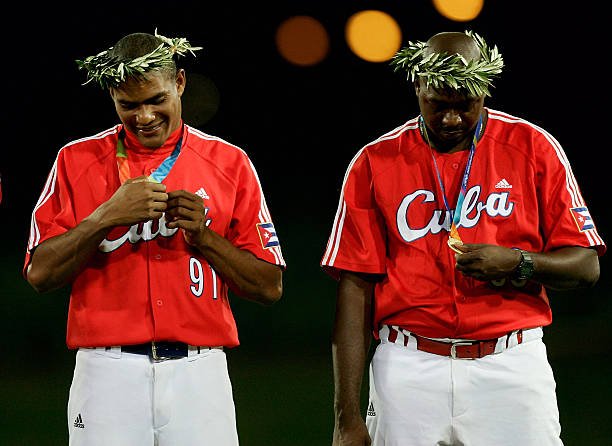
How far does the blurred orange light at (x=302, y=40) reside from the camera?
11477 mm

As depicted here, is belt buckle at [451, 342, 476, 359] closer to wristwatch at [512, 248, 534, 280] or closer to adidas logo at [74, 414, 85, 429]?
wristwatch at [512, 248, 534, 280]

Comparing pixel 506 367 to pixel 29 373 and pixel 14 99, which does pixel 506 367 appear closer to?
pixel 29 373

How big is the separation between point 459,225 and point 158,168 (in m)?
1.09

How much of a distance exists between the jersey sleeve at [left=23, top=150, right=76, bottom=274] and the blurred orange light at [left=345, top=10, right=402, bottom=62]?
25.5 ft

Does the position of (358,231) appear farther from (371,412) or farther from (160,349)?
(160,349)

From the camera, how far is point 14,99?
428 inches

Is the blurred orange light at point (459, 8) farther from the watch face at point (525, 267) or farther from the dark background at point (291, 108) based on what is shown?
the watch face at point (525, 267)

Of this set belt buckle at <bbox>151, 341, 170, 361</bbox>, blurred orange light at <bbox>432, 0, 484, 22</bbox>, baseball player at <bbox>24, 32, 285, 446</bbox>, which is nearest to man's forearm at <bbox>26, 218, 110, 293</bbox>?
baseball player at <bbox>24, 32, 285, 446</bbox>

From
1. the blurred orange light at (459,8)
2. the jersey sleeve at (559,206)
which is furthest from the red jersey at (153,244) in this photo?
the blurred orange light at (459,8)

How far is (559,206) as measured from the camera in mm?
3408

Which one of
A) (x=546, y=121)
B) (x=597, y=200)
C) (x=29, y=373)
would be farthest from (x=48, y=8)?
(x=597, y=200)

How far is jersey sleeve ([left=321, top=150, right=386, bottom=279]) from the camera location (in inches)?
138

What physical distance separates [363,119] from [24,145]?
3.85 metres

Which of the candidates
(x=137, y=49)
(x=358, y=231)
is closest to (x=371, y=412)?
(x=358, y=231)
